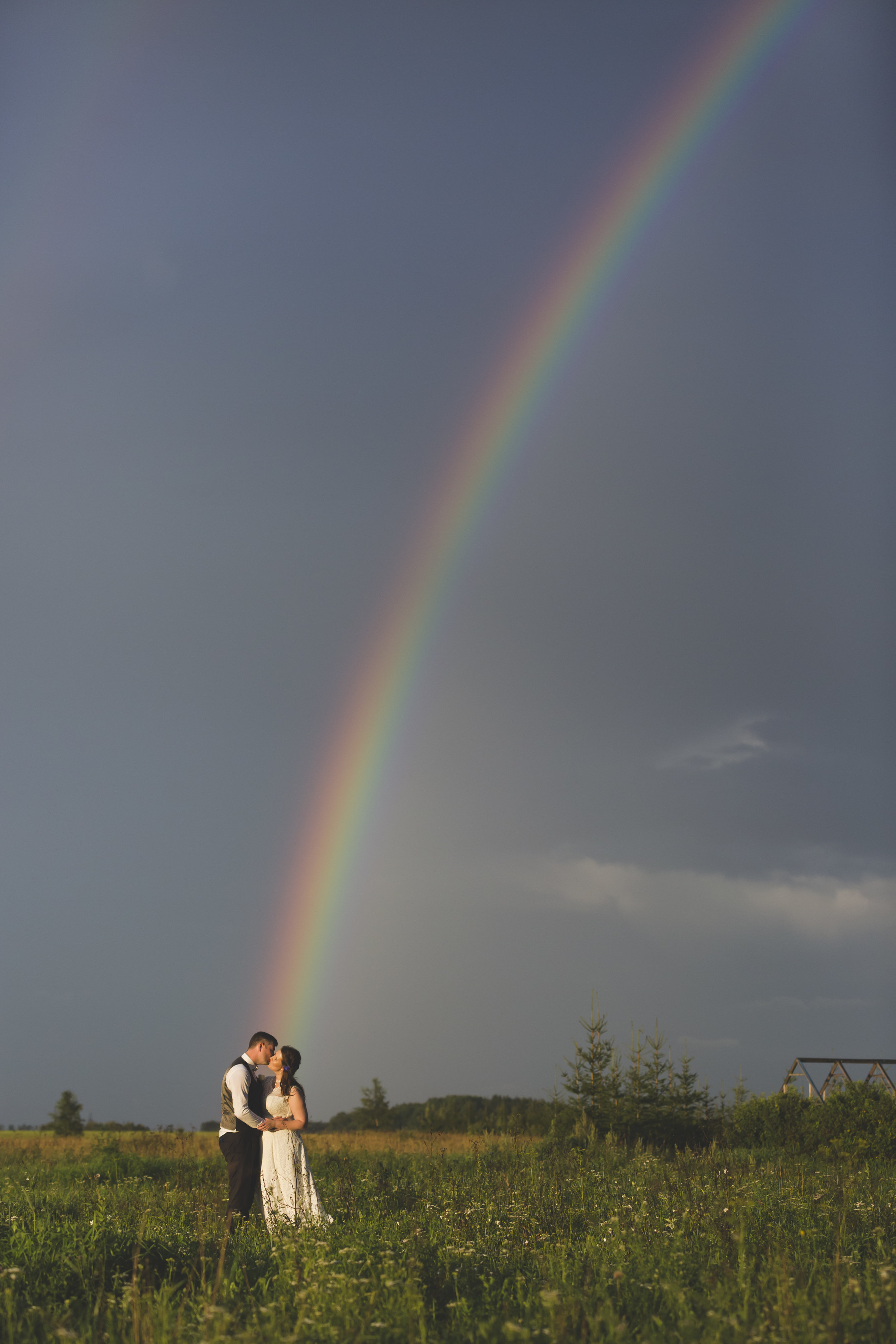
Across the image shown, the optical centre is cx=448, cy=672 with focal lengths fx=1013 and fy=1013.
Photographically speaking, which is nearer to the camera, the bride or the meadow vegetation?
the meadow vegetation

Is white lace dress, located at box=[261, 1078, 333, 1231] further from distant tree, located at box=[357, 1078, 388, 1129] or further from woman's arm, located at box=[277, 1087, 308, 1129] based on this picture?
distant tree, located at box=[357, 1078, 388, 1129]

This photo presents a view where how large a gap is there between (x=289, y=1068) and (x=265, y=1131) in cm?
60

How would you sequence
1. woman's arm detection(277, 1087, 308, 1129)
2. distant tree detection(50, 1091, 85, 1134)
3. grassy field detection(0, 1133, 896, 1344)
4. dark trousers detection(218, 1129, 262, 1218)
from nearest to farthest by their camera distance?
grassy field detection(0, 1133, 896, 1344) → woman's arm detection(277, 1087, 308, 1129) → dark trousers detection(218, 1129, 262, 1218) → distant tree detection(50, 1091, 85, 1134)

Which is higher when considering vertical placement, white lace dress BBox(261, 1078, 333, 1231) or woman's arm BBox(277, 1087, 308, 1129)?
woman's arm BBox(277, 1087, 308, 1129)

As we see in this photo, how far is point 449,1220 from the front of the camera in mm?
7988

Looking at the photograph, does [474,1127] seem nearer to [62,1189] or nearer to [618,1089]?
[618,1089]

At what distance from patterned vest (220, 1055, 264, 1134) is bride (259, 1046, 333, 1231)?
0.08 metres

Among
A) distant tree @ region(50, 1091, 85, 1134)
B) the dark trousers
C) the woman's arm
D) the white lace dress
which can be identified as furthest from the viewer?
distant tree @ region(50, 1091, 85, 1134)

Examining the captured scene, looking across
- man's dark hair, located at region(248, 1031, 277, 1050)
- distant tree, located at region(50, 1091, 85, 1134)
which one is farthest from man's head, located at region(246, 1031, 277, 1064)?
→ distant tree, located at region(50, 1091, 85, 1134)

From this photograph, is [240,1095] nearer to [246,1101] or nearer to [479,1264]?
[246,1101]

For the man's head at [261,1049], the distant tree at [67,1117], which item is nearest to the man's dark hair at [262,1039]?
the man's head at [261,1049]

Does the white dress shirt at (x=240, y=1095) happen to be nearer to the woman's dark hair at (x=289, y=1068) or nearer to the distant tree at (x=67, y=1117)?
the woman's dark hair at (x=289, y=1068)

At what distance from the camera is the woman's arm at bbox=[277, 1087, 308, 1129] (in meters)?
9.68

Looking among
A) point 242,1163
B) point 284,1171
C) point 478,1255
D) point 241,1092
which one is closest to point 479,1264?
point 478,1255
